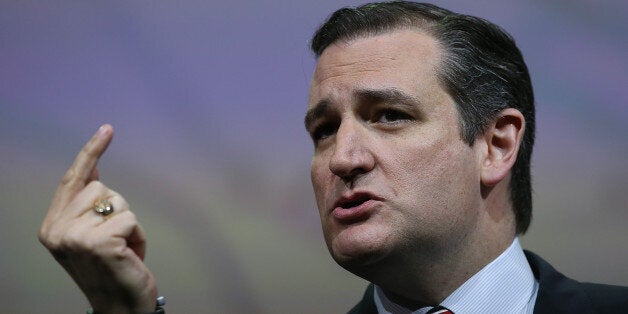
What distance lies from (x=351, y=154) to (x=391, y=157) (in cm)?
9

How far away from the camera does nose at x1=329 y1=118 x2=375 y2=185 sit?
176 centimetres

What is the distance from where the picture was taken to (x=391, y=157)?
1.77 metres

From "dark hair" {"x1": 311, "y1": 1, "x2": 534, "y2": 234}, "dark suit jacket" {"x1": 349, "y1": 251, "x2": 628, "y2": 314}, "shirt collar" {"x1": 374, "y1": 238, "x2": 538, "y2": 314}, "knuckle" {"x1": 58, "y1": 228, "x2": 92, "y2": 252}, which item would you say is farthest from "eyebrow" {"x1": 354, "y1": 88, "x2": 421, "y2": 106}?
"knuckle" {"x1": 58, "y1": 228, "x2": 92, "y2": 252}

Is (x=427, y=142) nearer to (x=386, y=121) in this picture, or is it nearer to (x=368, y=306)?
(x=386, y=121)

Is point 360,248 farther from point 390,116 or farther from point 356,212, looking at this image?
point 390,116

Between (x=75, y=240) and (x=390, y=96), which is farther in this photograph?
(x=390, y=96)

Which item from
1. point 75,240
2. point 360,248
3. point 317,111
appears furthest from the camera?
point 317,111

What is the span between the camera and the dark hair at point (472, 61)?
75.9 inches

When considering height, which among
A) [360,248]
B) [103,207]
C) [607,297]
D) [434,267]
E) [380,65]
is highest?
[380,65]

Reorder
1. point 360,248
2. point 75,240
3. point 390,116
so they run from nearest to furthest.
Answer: point 75,240 → point 360,248 → point 390,116

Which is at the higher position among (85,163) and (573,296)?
(85,163)

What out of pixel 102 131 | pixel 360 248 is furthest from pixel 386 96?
pixel 102 131

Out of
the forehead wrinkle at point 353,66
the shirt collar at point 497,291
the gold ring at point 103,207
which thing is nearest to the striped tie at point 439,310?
the shirt collar at point 497,291

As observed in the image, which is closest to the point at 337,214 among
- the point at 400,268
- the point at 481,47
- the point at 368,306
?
the point at 400,268
